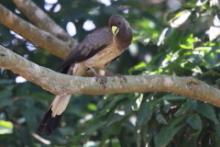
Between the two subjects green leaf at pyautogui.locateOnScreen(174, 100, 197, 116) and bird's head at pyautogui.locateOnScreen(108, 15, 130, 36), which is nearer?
green leaf at pyautogui.locateOnScreen(174, 100, 197, 116)

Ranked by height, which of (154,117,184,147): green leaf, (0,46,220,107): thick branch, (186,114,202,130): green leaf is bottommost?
(154,117,184,147): green leaf

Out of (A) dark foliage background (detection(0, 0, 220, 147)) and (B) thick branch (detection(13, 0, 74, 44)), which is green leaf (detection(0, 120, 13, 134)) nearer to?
(A) dark foliage background (detection(0, 0, 220, 147))

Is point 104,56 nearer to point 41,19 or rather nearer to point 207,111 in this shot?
point 41,19

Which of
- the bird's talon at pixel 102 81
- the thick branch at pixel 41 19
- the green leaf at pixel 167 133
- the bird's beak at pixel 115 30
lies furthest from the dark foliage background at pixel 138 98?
the bird's talon at pixel 102 81

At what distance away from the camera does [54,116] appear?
5406 millimetres

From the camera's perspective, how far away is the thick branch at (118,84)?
427 centimetres

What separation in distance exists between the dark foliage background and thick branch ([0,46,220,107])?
275 millimetres

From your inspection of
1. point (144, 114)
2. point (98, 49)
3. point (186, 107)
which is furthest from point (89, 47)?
point (186, 107)

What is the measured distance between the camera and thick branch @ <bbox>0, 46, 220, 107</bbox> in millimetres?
4273

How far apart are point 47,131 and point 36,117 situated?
0.92m

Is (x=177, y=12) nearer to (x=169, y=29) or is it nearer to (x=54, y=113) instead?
(x=169, y=29)

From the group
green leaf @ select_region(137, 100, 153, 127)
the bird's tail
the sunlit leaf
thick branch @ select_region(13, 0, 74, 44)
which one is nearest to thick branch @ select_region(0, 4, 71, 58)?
thick branch @ select_region(13, 0, 74, 44)

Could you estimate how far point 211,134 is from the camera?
16.4 feet

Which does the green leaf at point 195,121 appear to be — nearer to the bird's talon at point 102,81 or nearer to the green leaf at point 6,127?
the bird's talon at point 102,81
